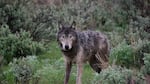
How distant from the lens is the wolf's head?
32.4ft

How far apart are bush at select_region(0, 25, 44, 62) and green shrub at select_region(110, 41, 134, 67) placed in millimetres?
3296

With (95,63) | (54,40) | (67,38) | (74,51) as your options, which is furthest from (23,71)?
(54,40)

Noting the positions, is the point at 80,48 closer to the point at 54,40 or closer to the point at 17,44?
the point at 17,44

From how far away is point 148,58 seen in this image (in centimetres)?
881

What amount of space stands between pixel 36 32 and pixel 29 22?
388 mm

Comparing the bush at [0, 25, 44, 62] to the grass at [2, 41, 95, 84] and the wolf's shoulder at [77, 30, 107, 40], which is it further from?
the wolf's shoulder at [77, 30, 107, 40]

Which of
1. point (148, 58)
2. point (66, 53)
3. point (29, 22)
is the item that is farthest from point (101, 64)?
point (29, 22)

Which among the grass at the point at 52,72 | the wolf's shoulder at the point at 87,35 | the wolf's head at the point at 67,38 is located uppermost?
the wolf's head at the point at 67,38

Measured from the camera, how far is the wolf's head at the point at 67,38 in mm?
9875

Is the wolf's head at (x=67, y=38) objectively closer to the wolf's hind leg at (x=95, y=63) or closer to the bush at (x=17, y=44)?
the wolf's hind leg at (x=95, y=63)

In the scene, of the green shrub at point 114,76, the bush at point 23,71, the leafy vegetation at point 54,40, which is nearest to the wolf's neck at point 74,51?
the leafy vegetation at point 54,40

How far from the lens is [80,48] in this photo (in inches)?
407

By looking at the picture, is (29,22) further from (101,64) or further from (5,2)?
(101,64)

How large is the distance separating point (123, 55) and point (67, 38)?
1.74 meters
